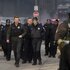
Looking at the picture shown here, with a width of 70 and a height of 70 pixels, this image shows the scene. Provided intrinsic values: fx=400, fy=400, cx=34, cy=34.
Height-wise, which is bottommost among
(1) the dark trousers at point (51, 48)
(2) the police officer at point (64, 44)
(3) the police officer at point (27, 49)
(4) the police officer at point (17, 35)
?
(1) the dark trousers at point (51, 48)

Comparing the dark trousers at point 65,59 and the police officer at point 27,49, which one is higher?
the dark trousers at point 65,59

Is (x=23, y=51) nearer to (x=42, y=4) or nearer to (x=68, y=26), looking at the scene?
(x=68, y=26)

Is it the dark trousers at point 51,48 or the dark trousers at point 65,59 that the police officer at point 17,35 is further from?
the dark trousers at point 65,59

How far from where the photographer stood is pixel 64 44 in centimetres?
532

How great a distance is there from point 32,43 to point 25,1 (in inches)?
1590

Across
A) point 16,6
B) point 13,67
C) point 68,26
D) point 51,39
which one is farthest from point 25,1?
point 68,26

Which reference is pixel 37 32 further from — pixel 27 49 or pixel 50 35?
pixel 50 35

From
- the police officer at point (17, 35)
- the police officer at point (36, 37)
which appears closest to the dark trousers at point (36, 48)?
the police officer at point (36, 37)

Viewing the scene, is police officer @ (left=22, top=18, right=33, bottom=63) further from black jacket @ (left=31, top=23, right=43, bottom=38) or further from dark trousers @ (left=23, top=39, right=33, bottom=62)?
black jacket @ (left=31, top=23, right=43, bottom=38)

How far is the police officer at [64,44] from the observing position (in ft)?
15.6

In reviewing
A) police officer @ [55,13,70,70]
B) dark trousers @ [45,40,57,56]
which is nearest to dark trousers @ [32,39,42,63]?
dark trousers @ [45,40,57,56]

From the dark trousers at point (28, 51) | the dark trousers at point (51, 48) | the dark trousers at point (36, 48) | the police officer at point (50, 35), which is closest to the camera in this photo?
the dark trousers at point (36, 48)

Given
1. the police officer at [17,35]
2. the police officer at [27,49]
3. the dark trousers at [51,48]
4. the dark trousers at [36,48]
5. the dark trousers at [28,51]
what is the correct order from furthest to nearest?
the dark trousers at [51,48]
the dark trousers at [28,51]
the police officer at [27,49]
the dark trousers at [36,48]
the police officer at [17,35]

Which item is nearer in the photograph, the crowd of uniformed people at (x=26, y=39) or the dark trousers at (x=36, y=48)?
the crowd of uniformed people at (x=26, y=39)
